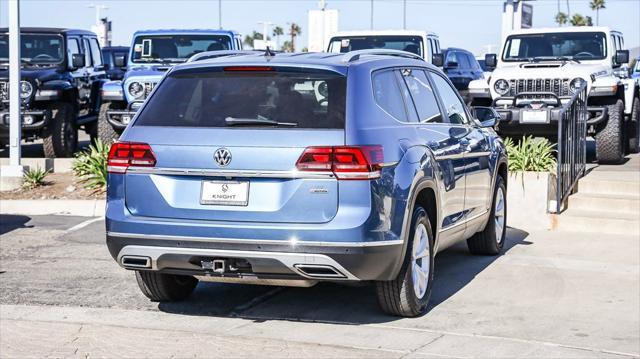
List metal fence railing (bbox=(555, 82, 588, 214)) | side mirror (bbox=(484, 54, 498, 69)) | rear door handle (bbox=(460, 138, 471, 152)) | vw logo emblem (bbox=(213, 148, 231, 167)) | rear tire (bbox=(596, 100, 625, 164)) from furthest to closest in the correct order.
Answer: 1. side mirror (bbox=(484, 54, 498, 69))
2. rear tire (bbox=(596, 100, 625, 164))
3. metal fence railing (bbox=(555, 82, 588, 214))
4. rear door handle (bbox=(460, 138, 471, 152))
5. vw logo emblem (bbox=(213, 148, 231, 167))

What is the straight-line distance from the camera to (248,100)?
696 centimetres

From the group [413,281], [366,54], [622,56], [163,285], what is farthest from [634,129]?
[163,285]

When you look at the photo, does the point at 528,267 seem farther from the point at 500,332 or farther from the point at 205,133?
the point at 205,133

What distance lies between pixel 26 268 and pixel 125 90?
7.54 metres

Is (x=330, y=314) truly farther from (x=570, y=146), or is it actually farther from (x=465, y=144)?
(x=570, y=146)

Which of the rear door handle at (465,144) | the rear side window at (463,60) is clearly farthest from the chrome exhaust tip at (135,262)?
the rear side window at (463,60)

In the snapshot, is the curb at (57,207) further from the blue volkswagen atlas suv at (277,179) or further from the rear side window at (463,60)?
the rear side window at (463,60)

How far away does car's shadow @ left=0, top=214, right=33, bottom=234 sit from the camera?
11750 mm

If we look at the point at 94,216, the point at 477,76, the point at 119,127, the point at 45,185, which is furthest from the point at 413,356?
the point at 477,76

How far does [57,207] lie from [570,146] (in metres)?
6.01

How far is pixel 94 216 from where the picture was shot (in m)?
12.8

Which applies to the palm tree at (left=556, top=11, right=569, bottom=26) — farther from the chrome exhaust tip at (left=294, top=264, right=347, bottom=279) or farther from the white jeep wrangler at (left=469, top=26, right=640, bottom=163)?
the chrome exhaust tip at (left=294, top=264, right=347, bottom=279)

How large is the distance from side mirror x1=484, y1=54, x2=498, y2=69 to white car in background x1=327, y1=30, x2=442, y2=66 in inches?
64.3

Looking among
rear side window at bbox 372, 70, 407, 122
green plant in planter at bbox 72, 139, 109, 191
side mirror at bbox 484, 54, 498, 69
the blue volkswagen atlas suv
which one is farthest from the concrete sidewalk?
side mirror at bbox 484, 54, 498, 69
